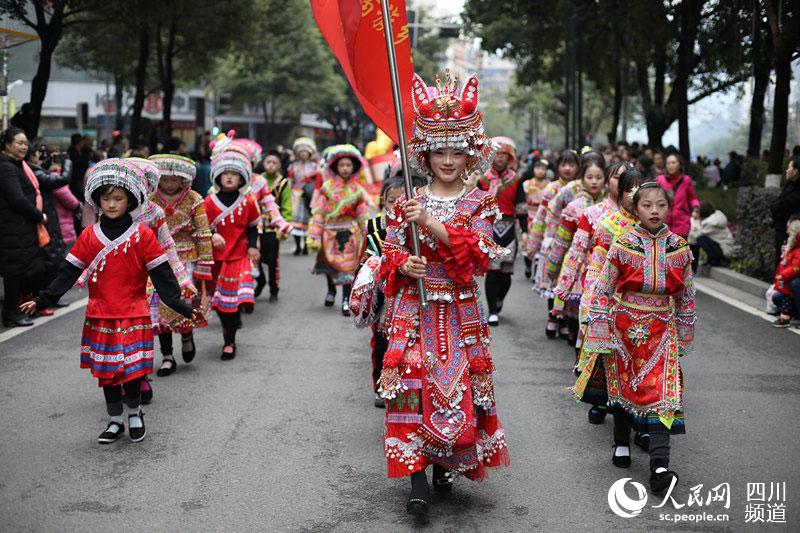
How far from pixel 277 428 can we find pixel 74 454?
4.32ft

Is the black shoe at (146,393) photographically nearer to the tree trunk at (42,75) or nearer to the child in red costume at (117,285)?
the child in red costume at (117,285)

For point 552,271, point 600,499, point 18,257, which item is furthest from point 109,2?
point 600,499

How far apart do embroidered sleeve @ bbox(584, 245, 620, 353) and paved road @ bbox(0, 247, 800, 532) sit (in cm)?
76

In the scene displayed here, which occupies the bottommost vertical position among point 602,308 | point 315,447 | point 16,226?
point 315,447

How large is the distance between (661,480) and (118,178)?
369 cm

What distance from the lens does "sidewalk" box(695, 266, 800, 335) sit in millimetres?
11727

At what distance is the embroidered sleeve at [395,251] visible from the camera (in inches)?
200

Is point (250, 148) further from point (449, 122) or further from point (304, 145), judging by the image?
point (304, 145)

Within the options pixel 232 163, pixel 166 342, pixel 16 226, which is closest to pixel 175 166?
pixel 232 163

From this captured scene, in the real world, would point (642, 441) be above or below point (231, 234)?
below

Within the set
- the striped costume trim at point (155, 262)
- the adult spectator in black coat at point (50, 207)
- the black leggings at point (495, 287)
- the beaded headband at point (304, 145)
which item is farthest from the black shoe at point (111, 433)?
the beaded headband at point (304, 145)

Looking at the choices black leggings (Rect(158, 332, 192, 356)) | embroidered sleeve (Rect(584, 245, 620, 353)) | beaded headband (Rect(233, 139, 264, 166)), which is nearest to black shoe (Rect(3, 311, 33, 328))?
black leggings (Rect(158, 332, 192, 356))

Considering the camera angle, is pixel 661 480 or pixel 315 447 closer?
pixel 661 480

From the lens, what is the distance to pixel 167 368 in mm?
8250
